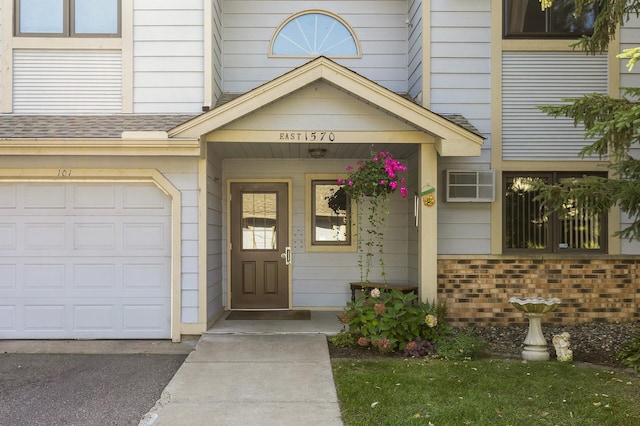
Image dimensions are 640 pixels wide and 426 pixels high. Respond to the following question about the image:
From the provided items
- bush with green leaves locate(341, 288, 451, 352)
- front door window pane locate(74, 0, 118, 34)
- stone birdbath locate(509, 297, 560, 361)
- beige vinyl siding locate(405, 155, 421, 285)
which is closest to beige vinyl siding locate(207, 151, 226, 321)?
bush with green leaves locate(341, 288, 451, 352)

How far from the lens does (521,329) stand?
7.63 meters

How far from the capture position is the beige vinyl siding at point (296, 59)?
340 inches

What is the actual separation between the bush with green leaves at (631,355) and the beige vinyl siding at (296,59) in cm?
484

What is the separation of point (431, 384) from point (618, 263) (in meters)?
4.14

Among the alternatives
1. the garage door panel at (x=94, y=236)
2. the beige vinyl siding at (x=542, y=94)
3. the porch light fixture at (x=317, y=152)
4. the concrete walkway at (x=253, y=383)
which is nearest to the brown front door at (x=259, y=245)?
the porch light fixture at (x=317, y=152)

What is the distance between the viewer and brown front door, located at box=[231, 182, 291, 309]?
29.2ft

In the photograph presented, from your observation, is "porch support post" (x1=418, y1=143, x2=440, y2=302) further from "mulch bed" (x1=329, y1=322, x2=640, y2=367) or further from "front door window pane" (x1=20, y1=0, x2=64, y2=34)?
"front door window pane" (x1=20, y1=0, x2=64, y2=34)

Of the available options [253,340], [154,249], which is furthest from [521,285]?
[154,249]

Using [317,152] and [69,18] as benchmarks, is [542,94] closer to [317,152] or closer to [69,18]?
[317,152]

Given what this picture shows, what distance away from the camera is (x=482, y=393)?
497 cm

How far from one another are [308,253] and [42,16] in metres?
5.16

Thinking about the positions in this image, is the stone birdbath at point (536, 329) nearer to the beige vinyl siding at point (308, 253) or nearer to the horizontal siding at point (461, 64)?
the horizontal siding at point (461, 64)

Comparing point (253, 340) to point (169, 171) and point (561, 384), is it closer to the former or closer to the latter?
point (169, 171)

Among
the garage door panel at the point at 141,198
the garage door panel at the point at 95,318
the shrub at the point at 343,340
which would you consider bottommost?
the shrub at the point at 343,340
